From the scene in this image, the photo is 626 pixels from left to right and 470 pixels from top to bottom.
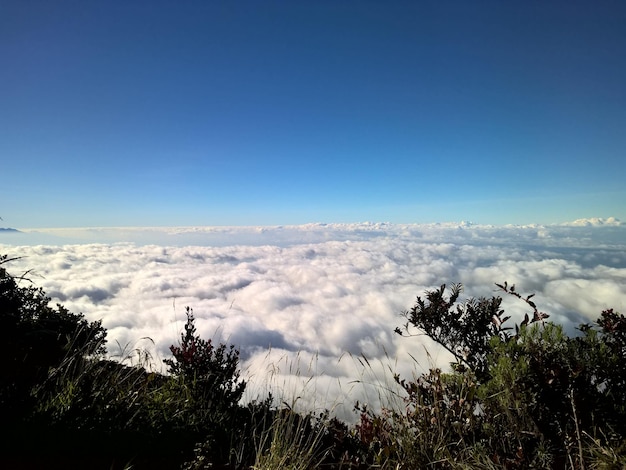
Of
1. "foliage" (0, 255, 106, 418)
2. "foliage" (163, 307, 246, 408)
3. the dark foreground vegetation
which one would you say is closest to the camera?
the dark foreground vegetation

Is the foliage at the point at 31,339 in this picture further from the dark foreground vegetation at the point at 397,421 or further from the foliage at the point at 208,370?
the foliage at the point at 208,370

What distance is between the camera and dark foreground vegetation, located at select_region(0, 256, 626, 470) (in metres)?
3.36

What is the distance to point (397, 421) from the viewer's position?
151 inches

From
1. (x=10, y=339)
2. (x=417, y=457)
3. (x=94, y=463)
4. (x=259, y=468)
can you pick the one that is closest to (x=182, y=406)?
(x=94, y=463)

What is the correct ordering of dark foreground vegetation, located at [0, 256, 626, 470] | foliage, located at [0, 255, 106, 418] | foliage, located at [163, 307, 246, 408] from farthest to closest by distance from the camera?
foliage, located at [163, 307, 246, 408], foliage, located at [0, 255, 106, 418], dark foreground vegetation, located at [0, 256, 626, 470]

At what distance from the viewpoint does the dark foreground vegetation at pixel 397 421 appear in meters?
3.36

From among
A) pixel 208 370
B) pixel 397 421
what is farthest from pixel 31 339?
pixel 397 421

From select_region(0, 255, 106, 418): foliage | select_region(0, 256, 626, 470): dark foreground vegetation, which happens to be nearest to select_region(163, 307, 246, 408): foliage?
select_region(0, 256, 626, 470): dark foreground vegetation

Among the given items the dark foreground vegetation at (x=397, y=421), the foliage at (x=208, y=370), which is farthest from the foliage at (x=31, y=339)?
the foliage at (x=208, y=370)

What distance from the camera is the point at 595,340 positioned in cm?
437

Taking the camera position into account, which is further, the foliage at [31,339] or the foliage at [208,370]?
the foliage at [208,370]

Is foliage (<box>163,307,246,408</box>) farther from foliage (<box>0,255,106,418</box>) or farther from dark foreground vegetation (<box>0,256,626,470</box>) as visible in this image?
foliage (<box>0,255,106,418</box>)

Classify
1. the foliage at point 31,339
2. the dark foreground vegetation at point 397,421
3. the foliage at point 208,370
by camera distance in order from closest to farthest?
the dark foreground vegetation at point 397,421
the foliage at point 31,339
the foliage at point 208,370

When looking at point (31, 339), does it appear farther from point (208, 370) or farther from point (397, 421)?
point (397, 421)
